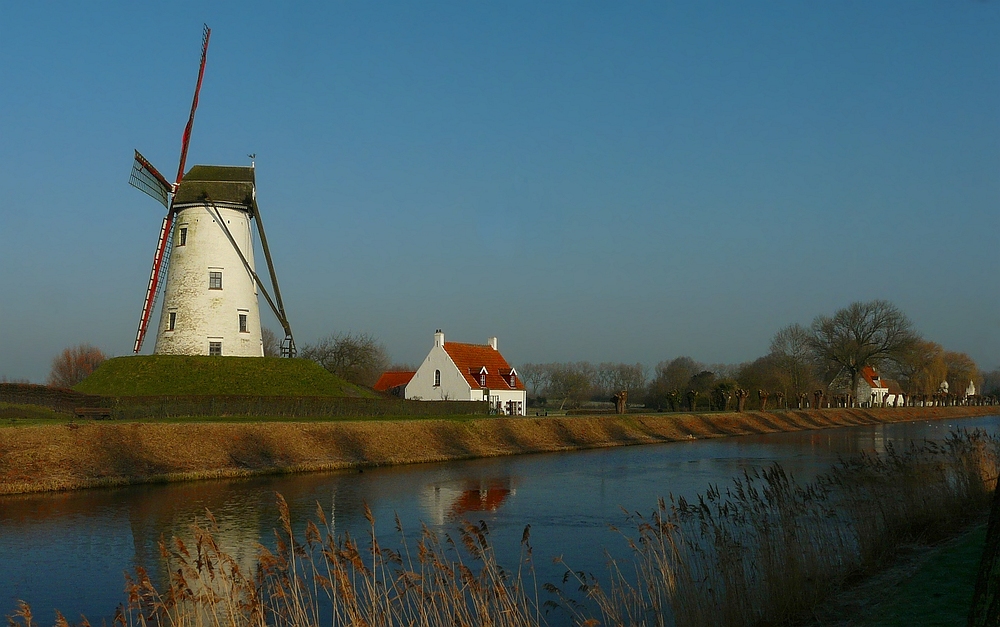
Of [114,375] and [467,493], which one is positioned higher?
[114,375]

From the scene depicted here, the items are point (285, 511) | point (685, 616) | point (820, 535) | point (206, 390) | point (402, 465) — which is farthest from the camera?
point (206, 390)

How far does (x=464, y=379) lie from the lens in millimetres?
52500

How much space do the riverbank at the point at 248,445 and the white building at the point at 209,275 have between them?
10.9 m

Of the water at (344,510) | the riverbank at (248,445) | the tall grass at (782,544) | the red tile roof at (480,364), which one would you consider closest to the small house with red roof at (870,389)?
the red tile roof at (480,364)

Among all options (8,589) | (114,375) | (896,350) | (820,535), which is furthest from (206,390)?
(896,350)

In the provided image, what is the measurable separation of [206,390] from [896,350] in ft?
196

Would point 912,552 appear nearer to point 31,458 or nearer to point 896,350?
point 31,458

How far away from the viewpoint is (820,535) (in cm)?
1030

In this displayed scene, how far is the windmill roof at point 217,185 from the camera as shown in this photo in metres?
38.4

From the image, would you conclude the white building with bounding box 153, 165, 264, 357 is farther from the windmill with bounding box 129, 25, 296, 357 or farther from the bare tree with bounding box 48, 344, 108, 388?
the bare tree with bounding box 48, 344, 108, 388

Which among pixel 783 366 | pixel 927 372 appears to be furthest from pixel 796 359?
pixel 927 372

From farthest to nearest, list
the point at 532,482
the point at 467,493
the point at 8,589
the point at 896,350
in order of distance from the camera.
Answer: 1. the point at 896,350
2. the point at 532,482
3. the point at 467,493
4. the point at 8,589

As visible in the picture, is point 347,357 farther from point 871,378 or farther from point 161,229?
point 871,378

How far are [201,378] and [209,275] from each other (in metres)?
4.94
